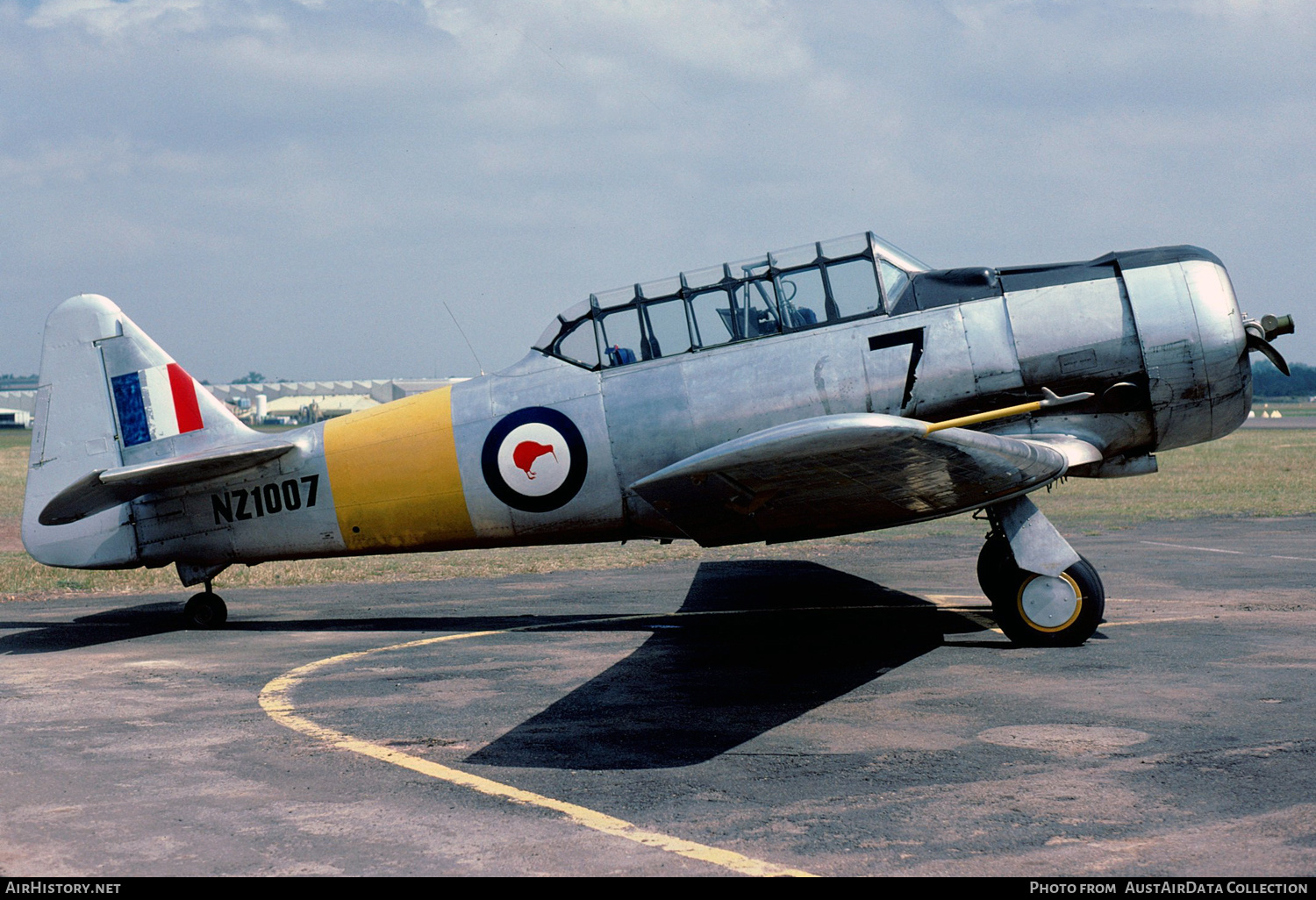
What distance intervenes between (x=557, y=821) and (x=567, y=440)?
4942 mm

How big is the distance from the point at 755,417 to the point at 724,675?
7.22 ft

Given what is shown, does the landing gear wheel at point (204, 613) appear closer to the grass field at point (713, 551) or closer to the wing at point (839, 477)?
the grass field at point (713, 551)

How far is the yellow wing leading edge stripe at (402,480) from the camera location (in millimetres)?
9766

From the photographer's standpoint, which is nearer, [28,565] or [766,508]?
[766,508]

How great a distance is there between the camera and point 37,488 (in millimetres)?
10695

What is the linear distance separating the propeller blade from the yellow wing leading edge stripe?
682 cm

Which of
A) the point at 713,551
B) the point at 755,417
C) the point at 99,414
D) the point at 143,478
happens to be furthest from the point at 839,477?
the point at 713,551

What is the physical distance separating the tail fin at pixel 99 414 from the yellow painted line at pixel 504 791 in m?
3.58

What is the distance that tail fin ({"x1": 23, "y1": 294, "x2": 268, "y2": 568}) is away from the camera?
1066 cm

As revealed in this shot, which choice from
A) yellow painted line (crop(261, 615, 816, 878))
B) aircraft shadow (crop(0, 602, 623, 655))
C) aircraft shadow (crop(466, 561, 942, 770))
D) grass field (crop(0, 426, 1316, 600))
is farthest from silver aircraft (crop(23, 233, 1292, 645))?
grass field (crop(0, 426, 1316, 600))

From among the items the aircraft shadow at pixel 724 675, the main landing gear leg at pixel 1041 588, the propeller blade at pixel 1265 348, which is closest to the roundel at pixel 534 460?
the aircraft shadow at pixel 724 675

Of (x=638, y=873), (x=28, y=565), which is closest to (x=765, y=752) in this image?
(x=638, y=873)
